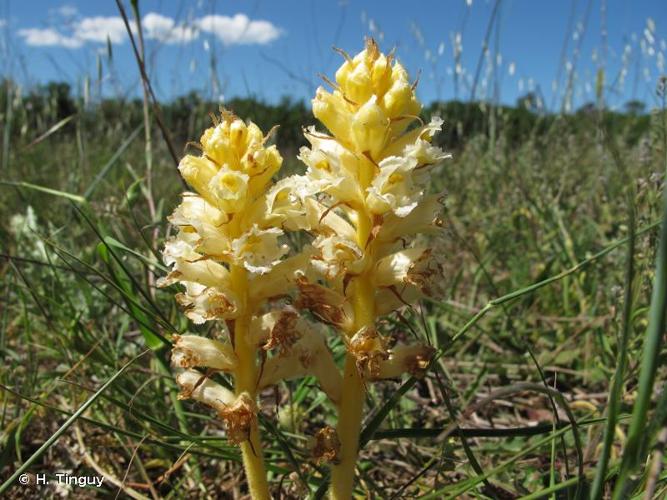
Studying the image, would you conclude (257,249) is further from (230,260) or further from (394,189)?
(394,189)

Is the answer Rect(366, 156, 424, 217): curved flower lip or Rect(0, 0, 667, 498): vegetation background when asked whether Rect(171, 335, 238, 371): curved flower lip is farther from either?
Rect(366, 156, 424, 217): curved flower lip

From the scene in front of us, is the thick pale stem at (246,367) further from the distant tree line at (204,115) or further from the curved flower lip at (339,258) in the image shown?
the distant tree line at (204,115)

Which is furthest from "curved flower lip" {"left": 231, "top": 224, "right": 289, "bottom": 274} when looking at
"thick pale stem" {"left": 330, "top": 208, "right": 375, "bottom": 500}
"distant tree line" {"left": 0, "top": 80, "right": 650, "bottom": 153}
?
"distant tree line" {"left": 0, "top": 80, "right": 650, "bottom": 153}

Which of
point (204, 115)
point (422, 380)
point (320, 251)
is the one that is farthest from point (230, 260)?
point (204, 115)

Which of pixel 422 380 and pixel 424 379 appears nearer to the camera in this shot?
pixel 422 380

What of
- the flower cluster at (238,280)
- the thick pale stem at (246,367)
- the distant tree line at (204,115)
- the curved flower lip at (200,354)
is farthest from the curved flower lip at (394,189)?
the distant tree line at (204,115)

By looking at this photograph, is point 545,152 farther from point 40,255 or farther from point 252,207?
point 252,207

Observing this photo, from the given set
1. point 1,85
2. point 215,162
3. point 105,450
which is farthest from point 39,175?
point 215,162
